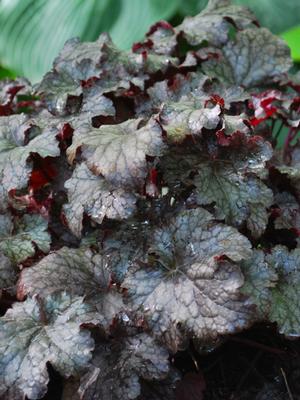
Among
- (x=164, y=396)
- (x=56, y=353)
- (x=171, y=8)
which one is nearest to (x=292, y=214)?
(x=164, y=396)

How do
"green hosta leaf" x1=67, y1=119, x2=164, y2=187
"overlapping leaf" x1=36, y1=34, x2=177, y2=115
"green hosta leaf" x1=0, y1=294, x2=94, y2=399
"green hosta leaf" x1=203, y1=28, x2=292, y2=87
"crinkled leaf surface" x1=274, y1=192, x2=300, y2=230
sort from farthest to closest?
1. "green hosta leaf" x1=203, y1=28, x2=292, y2=87
2. "overlapping leaf" x1=36, y1=34, x2=177, y2=115
3. "crinkled leaf surface" x1=274, y1=192, x2=300, y2=230
4. "green hosta leaf" x1=67, y1=119, x2=164, y2=187
5. "green hosta leaf" x1=0, y1=294, x2=94, y2=399

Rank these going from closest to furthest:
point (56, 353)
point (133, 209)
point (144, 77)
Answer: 1. point (56, 353)
2. point (133, 209)
3. point (144, 77)

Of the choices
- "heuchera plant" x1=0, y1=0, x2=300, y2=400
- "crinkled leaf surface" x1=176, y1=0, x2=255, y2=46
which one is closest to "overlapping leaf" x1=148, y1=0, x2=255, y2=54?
"crinkled leaf surface" x1=176, y1=0, x2=255, y2=46

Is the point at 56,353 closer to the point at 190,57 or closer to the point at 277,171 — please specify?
the point at 277,171

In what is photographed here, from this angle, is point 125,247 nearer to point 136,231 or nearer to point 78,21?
point 136,231

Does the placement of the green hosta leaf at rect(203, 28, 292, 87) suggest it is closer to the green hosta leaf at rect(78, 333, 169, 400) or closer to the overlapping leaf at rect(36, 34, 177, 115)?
the overlapping leaf at rect(36, 34, 177, 115)

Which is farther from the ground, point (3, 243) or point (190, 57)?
point (190, 57)
